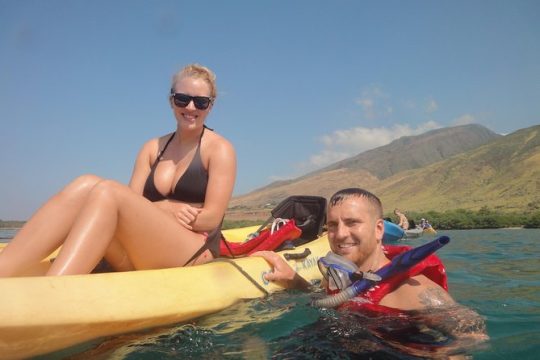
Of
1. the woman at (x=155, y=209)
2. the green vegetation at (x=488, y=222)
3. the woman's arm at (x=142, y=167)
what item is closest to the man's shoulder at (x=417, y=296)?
the woman at (x=155, y=209)

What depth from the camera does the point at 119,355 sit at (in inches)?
95.0

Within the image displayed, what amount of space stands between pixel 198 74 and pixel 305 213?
2.92 m

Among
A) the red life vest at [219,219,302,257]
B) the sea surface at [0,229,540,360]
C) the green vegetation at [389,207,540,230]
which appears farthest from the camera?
the green vegetation at [389,207,540,230]

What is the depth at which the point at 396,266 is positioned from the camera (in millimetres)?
2510

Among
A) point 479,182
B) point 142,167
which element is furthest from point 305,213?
point 479,182

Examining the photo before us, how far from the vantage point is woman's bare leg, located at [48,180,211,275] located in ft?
8.64

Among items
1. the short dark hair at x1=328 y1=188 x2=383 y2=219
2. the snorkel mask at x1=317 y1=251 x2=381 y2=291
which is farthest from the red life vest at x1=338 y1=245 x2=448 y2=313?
the short dark hair at x1=328 y1=188 x2=383 y2=219

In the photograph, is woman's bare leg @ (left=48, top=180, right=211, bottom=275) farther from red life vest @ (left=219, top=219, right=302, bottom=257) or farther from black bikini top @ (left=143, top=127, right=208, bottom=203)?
red life vest @ (left=219, top=219, right=302, bottom=257)

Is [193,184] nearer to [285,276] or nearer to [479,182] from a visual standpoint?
[285,276]

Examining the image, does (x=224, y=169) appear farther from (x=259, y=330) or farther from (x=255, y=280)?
(x=259, y=330)

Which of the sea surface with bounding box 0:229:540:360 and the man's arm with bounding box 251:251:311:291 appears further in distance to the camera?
the man's arm with bounding box 251:251:311:291

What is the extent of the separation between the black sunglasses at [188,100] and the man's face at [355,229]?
1.37 metres

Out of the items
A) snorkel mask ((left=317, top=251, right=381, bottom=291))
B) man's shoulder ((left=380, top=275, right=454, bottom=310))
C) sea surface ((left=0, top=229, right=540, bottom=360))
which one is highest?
snorkel mask ((left=317, top=251, right=381, bottom=291))

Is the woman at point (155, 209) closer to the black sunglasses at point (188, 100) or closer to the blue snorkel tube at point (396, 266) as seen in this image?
the black sunglasses at point (188, 100)
